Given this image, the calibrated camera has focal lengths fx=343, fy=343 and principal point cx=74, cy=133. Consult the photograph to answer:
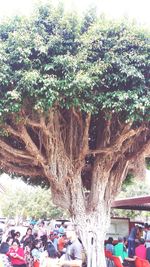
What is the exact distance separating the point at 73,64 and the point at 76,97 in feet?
2.62

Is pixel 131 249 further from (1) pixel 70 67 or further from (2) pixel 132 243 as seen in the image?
(1) pixel 70 67

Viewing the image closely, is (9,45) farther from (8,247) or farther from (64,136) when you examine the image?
(8,247)

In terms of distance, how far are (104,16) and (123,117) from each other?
9.36 ft

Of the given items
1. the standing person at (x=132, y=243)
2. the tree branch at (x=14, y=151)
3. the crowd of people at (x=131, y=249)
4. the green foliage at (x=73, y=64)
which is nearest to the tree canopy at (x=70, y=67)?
the green foliage at (x=73, y=64)

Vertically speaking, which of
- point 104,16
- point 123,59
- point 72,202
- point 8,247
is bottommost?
point 8,247

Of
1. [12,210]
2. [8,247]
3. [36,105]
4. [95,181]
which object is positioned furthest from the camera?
[12,210]

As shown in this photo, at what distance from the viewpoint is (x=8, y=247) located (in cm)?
930

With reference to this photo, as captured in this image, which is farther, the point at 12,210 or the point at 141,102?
the point at 12,210

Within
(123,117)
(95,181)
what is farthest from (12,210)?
(123,117)

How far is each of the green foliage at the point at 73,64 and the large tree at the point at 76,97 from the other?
24 mm

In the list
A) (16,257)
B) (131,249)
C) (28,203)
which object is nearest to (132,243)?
(131,249)

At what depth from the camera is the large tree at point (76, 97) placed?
829 centimetres

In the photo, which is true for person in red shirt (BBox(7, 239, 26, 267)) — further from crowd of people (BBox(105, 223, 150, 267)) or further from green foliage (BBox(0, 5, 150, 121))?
green foliage (BBox(0, 5, 150, 121))

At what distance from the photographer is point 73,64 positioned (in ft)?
27.2
